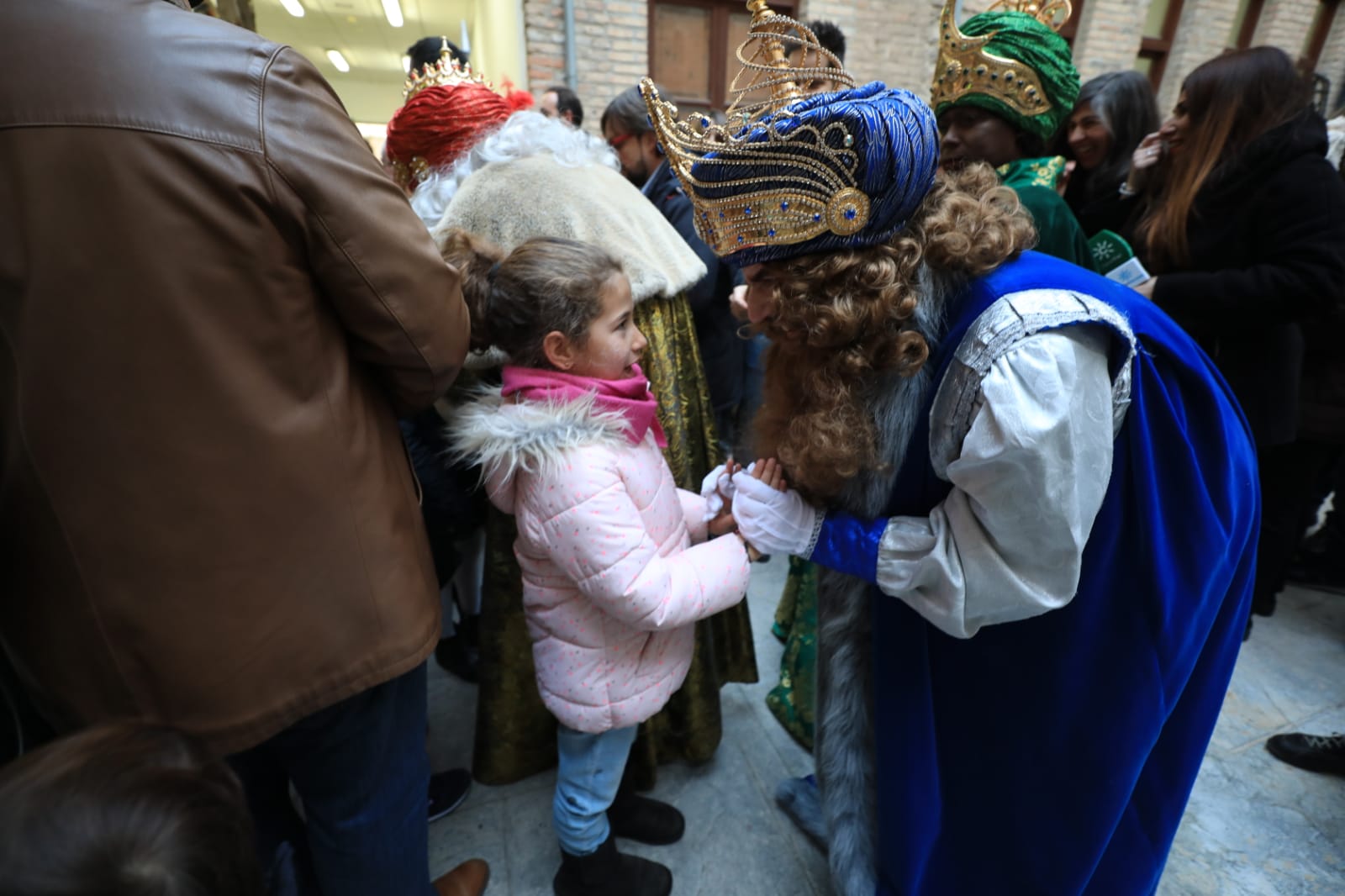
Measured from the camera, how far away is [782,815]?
1776mm

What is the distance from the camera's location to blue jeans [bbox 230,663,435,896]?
101cm

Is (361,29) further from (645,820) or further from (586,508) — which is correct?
(645,820)

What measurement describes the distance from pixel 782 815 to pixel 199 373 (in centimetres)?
177

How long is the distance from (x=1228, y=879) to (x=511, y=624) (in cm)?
199

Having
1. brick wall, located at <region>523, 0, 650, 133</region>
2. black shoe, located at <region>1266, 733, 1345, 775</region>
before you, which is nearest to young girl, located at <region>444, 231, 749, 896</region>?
black shoe, located at <region>1266, 733, 1345, 775</region>

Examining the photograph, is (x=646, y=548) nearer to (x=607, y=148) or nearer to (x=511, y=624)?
(x=511, y=624)

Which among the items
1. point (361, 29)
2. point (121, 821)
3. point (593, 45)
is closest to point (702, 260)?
point (121, 821)

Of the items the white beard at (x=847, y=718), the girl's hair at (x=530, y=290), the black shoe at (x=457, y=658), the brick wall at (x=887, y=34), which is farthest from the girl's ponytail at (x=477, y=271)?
the brick wall at (x=887, y=34)

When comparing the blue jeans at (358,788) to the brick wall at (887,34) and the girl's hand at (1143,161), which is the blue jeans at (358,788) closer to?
the girl's hand at (1143,161)

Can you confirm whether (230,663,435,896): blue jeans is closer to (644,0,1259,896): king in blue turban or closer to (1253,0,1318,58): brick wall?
(644,0,1259,896): king in blue turban

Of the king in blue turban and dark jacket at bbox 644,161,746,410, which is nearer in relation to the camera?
the king in blue turban

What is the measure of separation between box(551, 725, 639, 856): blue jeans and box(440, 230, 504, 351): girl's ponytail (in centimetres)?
89

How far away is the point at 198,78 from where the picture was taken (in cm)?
71

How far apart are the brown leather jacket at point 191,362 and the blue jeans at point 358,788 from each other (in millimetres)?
121
